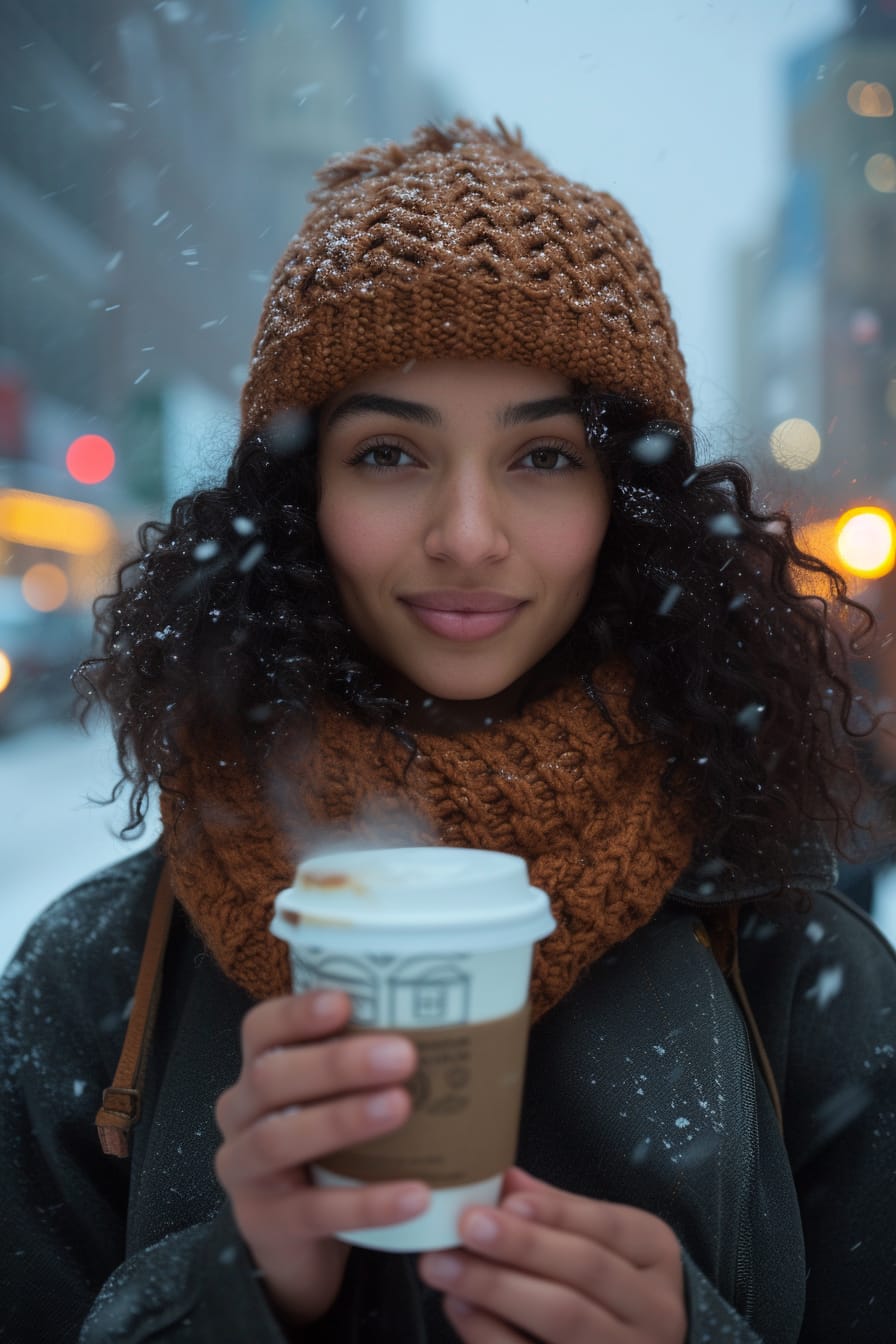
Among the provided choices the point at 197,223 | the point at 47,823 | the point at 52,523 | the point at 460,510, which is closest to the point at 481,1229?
the point at 460,510

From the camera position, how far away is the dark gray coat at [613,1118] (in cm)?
146

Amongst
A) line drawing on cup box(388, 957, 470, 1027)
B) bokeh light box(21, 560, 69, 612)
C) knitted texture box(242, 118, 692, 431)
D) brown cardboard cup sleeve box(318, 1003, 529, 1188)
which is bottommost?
brown cardboard cup sleeve box(318, 1003, 529, 1188)

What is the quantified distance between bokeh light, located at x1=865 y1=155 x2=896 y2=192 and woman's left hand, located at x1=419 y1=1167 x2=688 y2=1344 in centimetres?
3905

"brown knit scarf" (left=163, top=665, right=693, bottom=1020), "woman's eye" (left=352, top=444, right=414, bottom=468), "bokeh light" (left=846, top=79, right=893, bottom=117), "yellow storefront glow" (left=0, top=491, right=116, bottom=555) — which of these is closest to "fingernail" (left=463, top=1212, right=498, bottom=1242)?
"brown knit scarf" (left=163, top=665, right=693, bottom=1020)

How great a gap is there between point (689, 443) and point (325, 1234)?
1.40 meters

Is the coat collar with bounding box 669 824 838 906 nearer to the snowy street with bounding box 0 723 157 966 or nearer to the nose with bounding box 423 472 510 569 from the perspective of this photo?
the nose with bounding box 423 472 510 569

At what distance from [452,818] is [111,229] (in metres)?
35.7

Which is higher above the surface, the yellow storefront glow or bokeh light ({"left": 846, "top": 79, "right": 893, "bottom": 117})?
bokeh light ({"left": 846, "top": 79, "right": 893, "bottom": 117})

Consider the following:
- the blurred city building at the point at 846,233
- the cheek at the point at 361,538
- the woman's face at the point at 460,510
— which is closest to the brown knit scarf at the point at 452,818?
the woman's face at the point at 460,510

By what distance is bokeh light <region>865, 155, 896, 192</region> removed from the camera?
33969 mm

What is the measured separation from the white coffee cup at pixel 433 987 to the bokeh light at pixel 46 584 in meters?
17.4

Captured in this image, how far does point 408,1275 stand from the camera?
1314 millimetres

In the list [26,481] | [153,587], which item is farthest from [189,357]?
[153,587]

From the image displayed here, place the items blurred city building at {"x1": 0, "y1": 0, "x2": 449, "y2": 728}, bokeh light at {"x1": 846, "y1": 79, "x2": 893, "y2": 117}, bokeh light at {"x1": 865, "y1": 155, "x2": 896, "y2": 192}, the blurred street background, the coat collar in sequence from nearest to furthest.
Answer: the coat collar → the blurred street background → blurred city building at {"x1": 0, "y1": 0, "x2": 449, "y2": 728} → bokeh light at {"x1": 865, "y1": 155, "x2": 896, "y2": 192} → bokeh light at {"x1": 846, "y1": 79, "x2": 893, "y2": 117}
